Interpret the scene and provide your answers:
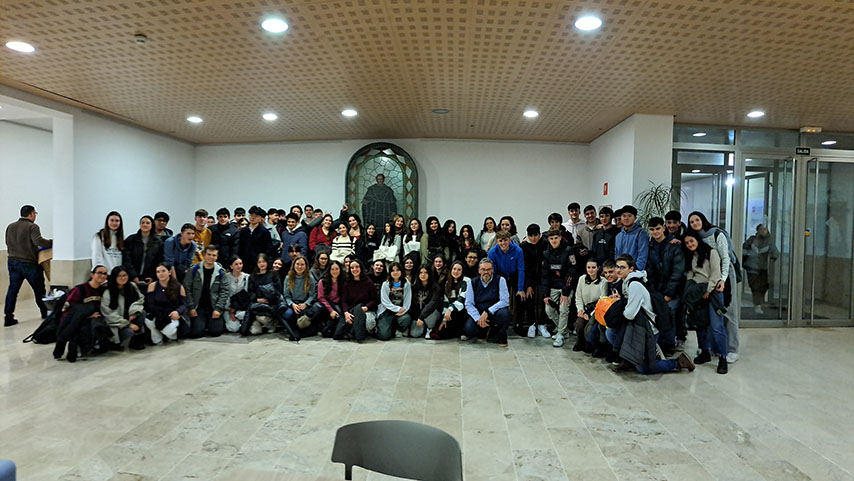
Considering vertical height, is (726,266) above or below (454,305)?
above

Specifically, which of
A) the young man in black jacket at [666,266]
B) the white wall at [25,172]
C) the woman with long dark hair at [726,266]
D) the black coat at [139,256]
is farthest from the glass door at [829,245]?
the white wall at [25,172]

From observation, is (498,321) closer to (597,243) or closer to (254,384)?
(597,243)

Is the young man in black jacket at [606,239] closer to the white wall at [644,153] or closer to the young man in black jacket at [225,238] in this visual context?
the white wall at [644,153]

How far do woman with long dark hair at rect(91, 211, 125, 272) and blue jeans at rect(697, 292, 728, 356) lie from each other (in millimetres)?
6969

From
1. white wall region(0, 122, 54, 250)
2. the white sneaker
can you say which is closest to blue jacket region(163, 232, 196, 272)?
white wall region(0, 122, 54, 250)

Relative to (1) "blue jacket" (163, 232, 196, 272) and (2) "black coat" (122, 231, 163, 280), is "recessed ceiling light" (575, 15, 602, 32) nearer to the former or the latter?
(1) "blue jacket" (163, 232, 196, 272)

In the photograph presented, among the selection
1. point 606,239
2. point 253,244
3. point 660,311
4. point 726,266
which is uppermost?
point 606,239

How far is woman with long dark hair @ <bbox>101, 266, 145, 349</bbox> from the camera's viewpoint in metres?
4.86

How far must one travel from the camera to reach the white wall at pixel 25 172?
7.31m

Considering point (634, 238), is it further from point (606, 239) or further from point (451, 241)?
point (451, 241)

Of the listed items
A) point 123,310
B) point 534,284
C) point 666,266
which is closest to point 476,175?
point 534,284

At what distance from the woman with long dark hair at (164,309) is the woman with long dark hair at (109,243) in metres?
1.05

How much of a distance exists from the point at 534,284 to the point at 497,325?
0.90m

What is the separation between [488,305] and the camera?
5.42m
